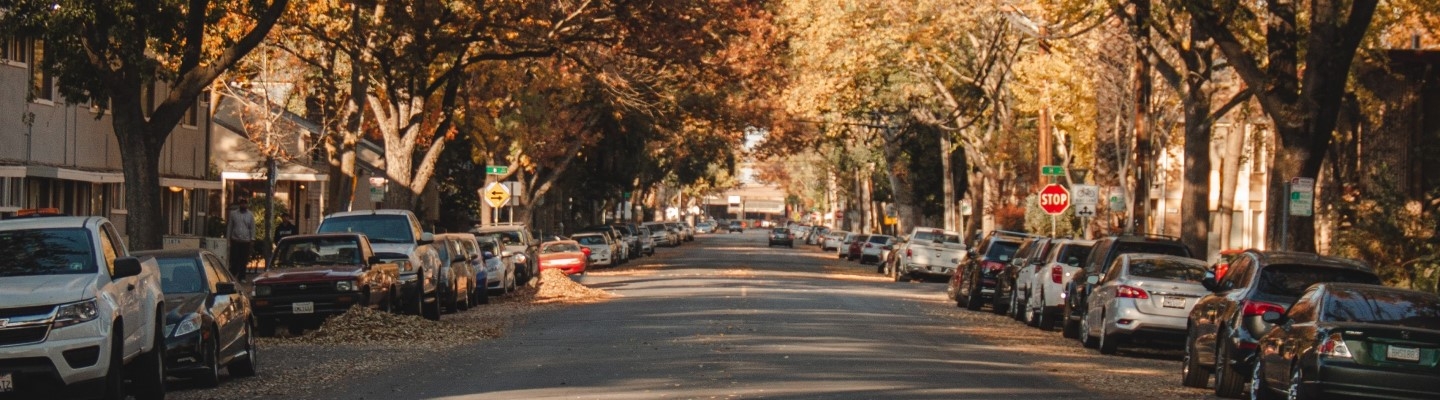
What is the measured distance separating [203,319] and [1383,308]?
32.7 feet

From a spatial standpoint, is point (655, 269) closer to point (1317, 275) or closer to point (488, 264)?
point (488, 264)

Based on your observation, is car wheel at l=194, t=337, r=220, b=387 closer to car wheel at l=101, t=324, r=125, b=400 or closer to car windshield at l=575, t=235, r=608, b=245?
car wheel at l=101, t=324, r=125, b=400

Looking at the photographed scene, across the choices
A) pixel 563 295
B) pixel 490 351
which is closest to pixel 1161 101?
pixel 563 295

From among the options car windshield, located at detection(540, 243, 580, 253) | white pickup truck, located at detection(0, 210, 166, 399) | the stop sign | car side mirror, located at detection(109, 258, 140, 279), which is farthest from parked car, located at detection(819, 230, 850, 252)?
car side mirror, located at detection(109, 258, 140, 279)

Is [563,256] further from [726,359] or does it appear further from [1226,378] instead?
[1226,378]

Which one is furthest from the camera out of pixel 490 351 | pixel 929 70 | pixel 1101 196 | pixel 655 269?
pixel 655 269

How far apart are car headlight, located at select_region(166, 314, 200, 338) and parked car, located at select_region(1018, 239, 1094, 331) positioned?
13.8 m

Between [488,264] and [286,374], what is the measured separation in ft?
55.2

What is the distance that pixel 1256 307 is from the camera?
1533 centimetres

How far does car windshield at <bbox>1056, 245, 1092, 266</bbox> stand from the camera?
1027 inches

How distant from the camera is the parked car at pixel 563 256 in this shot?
45000 mm

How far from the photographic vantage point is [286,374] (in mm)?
16891

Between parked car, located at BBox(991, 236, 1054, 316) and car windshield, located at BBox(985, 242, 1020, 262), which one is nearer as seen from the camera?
parked car, located at BBox(991, 236, 1054, 316)

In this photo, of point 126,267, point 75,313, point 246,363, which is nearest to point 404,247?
point 246,363
